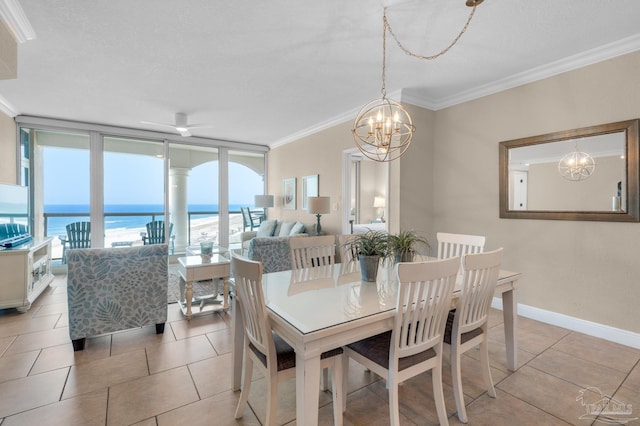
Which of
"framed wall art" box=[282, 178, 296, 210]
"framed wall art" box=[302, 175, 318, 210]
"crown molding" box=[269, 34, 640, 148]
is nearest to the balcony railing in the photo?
"framed wall art" box=[282, 178, 296, 210]

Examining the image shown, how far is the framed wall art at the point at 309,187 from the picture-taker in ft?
18.0

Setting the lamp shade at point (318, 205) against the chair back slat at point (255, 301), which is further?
the lamp shade at point (318, 205)

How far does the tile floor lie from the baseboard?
0.09 metres

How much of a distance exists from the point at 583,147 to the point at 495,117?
3.09 feet

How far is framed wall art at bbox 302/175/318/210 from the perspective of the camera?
5473 millimetres

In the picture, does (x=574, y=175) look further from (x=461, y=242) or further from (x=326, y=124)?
(x=326, y=124)

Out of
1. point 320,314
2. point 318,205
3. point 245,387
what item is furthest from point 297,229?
point 320,314

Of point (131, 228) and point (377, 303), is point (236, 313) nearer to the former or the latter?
point (377, 303)

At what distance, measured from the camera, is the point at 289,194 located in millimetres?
6320

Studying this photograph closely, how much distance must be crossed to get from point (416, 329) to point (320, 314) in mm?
545

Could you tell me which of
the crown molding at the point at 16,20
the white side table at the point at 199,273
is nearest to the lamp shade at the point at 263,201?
the white side table at the point at 199,273

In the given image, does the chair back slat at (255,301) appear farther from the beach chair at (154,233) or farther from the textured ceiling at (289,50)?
the beach chair at (154,233)

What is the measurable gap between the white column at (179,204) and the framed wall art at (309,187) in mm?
2492

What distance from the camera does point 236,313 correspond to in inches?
78.0
